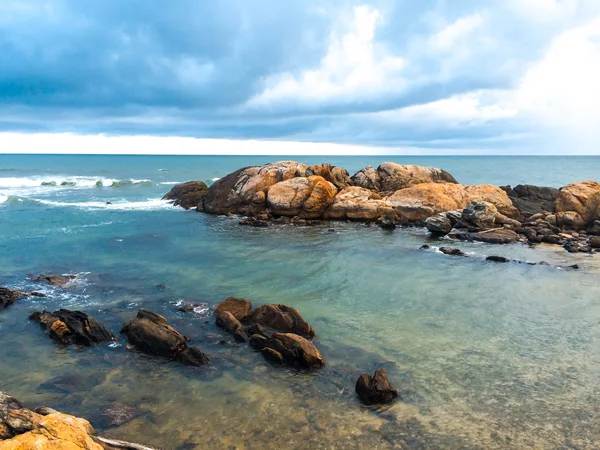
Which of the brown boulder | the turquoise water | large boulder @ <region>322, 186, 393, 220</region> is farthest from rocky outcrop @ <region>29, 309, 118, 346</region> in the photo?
large boulder @ <region>322, 186, 393, 220</region>

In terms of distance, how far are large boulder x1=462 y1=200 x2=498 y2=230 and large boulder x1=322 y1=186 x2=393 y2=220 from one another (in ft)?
22.7

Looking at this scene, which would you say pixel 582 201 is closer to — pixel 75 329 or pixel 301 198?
pixel 301 198

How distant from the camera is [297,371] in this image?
13.0 meters

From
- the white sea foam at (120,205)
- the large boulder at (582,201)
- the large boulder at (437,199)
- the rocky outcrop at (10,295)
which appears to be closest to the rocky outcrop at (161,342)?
the rocky outcrop at (10,295)

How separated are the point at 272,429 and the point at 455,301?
39.1 feet

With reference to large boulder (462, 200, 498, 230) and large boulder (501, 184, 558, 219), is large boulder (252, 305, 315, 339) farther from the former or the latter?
large boulder (501, 184, 558, 219)

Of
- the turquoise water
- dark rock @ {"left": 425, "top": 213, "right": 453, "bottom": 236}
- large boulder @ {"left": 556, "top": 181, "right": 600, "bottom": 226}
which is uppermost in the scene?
large boulder @ {"left": 556, "top": 181, "right": 600, "bottom": 226}

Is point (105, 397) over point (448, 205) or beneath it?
beneath

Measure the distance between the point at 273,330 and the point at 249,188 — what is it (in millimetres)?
27954

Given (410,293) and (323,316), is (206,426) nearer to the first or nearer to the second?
(323,316)

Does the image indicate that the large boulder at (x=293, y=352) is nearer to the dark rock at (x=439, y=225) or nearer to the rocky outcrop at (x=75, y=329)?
the rocky outcrop at (x=75, y=329)

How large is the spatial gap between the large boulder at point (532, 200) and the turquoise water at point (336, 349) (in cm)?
Answer: 1347

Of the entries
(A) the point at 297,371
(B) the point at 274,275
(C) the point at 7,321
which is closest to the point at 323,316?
(A) the point at 297,371

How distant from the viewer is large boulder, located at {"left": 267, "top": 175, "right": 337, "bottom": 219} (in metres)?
39.5
